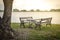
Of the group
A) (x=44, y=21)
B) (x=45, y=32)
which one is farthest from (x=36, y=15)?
(x=45, y=32)

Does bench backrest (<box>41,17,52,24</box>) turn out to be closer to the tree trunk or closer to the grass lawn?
the grass lawn

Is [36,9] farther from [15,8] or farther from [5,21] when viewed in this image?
[5,21]

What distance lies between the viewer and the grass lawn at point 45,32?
277 cm

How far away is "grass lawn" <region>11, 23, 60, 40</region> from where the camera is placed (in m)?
2.77

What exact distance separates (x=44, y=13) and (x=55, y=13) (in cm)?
A: 17

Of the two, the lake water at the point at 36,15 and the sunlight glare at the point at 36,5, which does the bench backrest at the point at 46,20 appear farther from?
the sunlight glare at the point at 36,5

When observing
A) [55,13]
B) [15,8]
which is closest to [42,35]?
[55,13]

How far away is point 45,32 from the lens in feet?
9.13

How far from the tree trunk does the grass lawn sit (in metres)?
0.08

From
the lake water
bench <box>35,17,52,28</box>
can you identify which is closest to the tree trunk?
the lake water

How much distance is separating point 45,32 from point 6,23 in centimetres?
62

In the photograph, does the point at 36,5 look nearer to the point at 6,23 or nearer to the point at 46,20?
the point at 46,20

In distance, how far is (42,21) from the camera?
9.18 ft

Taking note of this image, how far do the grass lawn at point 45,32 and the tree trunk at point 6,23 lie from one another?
83mm
